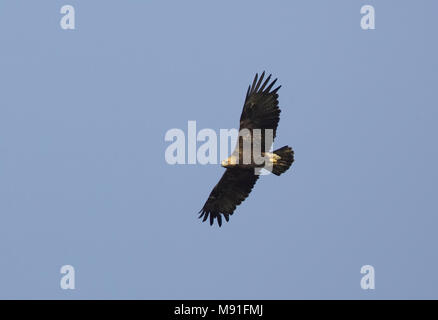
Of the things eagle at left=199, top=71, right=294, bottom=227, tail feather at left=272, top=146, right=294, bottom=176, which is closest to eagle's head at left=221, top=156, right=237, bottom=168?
eagle at left=199, top=71, right=294, bottom=227

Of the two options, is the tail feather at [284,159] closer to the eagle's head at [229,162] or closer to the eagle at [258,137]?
the eagle at [258,137]

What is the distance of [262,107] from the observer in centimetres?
2123

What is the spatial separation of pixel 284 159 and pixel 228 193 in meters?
2.26

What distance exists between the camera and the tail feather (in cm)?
2138

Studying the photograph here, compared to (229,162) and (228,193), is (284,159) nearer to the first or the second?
(229,162)

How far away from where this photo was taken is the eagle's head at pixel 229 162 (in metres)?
22.0

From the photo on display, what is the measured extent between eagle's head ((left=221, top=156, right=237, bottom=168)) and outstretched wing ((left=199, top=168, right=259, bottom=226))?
239 mm

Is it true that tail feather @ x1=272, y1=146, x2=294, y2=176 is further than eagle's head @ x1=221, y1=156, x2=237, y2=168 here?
No

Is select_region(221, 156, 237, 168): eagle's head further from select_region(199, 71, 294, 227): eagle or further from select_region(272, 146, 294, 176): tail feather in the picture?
select_region(272, 146, 294, 176): tail feather

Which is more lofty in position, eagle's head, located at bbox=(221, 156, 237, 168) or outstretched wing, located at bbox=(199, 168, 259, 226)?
eagle's head, located at bbox=(221, 156, 237, 168)

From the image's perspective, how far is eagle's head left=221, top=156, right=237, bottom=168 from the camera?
72.2 feet
